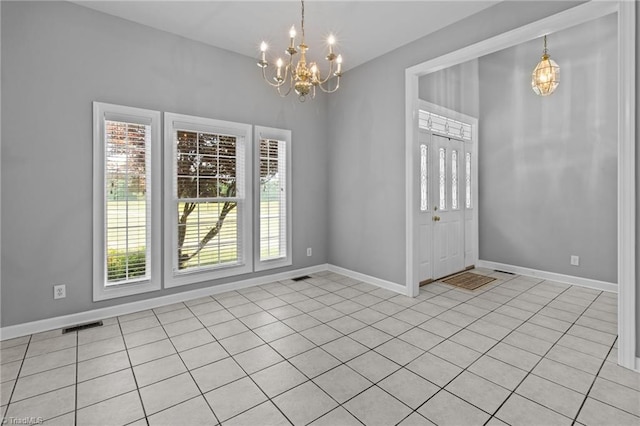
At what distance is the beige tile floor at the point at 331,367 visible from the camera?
181 cm

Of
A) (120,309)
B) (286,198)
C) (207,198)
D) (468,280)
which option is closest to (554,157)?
(468,280)

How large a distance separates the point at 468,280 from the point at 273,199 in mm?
3130

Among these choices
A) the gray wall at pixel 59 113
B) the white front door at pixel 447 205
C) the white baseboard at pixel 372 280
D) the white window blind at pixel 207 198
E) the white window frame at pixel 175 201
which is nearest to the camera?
the gray wall at pixel 59 113

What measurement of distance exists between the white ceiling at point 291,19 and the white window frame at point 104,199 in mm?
990

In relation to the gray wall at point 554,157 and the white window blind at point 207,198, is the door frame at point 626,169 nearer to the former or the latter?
the gray wall at point 554,157

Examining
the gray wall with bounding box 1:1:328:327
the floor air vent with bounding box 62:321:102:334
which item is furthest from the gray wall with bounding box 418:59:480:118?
the floor air vent with bounding box 62:321:102:334

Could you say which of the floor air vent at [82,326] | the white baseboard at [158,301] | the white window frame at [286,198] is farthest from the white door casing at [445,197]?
the floor air vent at [82,326]

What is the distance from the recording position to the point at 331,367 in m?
2.29

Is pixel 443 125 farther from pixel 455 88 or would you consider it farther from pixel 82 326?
pixel 82 326

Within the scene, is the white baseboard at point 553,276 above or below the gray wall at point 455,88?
below

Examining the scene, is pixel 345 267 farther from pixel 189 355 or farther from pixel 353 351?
pixel 189 355

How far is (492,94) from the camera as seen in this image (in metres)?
→ 5.15

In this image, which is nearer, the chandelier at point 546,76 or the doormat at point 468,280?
the chandelier at point 546,76

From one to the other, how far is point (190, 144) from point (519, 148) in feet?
→ 16.0
